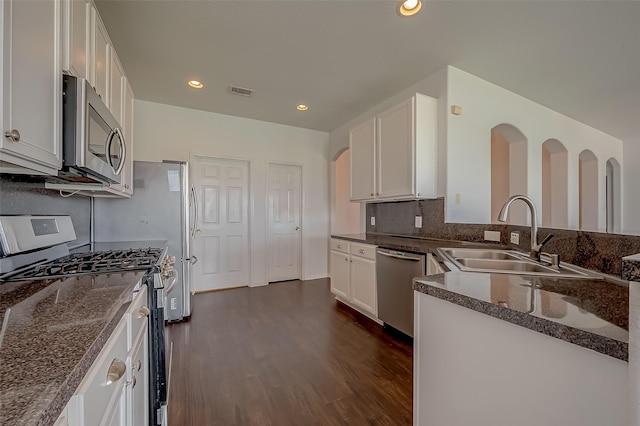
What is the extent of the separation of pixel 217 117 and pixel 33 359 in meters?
3.93

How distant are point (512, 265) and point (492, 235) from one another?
864mm

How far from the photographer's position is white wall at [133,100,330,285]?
11.9 ft

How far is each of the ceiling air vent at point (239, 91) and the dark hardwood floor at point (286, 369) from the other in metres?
2.59

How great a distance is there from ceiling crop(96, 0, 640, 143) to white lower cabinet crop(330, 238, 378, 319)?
183 centimetres

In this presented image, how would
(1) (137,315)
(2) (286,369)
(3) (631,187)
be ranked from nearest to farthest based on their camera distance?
(1) (137,315)
(2) (286,369)
(3) (631,187)

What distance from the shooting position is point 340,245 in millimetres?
3277

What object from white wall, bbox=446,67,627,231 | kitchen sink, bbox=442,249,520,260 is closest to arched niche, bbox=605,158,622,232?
white wall, bbox=446,67,627,231

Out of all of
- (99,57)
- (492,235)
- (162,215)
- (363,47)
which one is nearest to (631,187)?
(492,235)

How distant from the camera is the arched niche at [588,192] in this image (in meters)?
4.59

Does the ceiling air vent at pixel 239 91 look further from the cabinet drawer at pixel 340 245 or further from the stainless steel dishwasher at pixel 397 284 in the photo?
the stainless steel dishwasher at pixel 397 284

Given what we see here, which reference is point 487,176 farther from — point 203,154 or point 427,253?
point 203,154

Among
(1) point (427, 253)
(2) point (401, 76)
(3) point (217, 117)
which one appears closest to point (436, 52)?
(2) point (401, 76)

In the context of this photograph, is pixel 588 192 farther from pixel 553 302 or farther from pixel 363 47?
pixel 553 302

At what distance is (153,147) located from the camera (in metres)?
3.62
